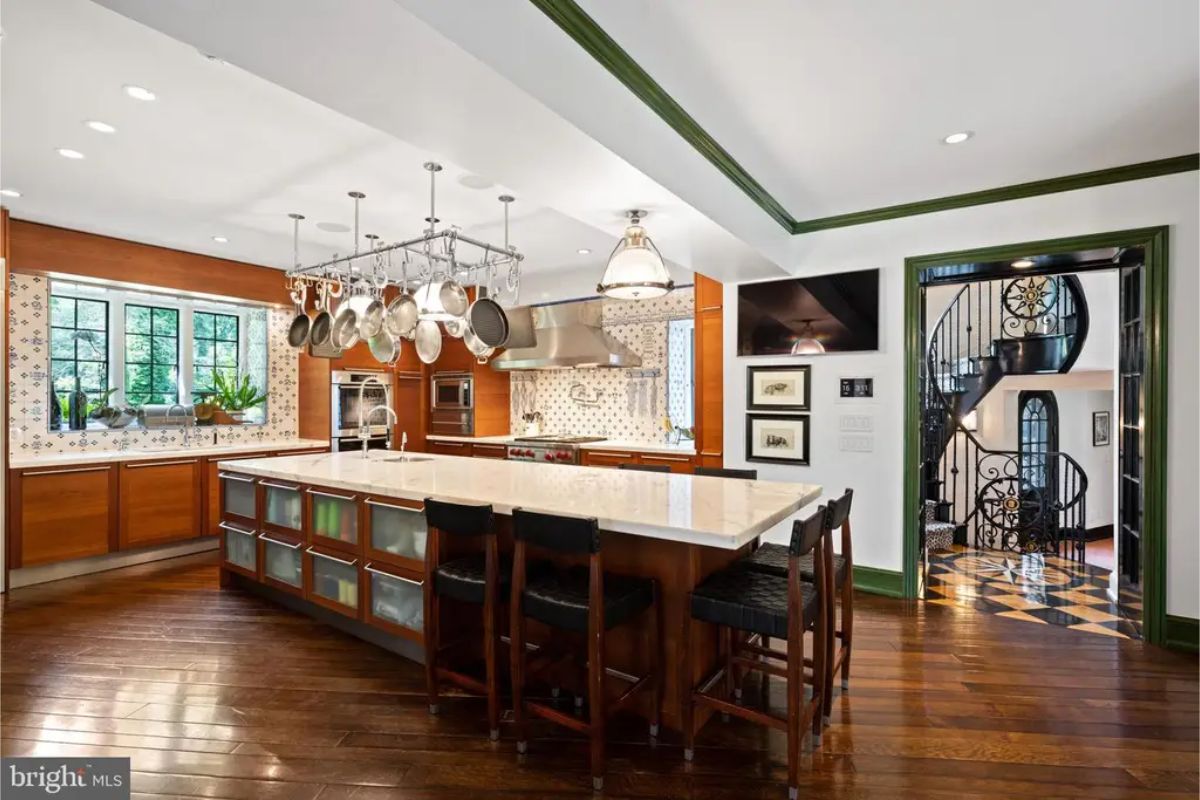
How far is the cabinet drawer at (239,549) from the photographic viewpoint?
373 centimetres

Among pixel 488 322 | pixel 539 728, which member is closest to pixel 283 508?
pixel 488 322

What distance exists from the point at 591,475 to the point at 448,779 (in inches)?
63.9

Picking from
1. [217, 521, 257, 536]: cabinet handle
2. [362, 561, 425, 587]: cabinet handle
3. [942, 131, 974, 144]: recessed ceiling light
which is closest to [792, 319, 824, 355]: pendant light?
[942, 131, 974, 144]: recessed ceiling light

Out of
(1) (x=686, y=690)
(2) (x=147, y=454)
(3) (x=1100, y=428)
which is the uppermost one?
(3) (x=1100, y=428)

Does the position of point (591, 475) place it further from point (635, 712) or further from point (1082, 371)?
point (1082, 371)

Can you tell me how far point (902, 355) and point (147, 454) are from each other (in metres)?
5.64

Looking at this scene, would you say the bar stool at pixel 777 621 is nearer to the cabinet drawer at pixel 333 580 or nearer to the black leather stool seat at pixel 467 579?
the black leather stool seat at pixel 467 579

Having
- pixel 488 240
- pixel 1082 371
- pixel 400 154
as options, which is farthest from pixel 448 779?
pixel 1082 371

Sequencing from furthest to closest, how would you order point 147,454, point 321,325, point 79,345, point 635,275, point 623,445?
point 623,445, point 79,345, point 147,454, point 321,325, point 635,275

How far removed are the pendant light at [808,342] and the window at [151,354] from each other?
5386mm

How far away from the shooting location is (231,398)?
5492 mm

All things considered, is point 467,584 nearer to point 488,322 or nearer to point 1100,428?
point 488,322

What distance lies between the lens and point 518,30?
171cm

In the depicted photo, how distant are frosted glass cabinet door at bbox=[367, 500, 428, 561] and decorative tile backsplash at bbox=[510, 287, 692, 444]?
3571 mm
